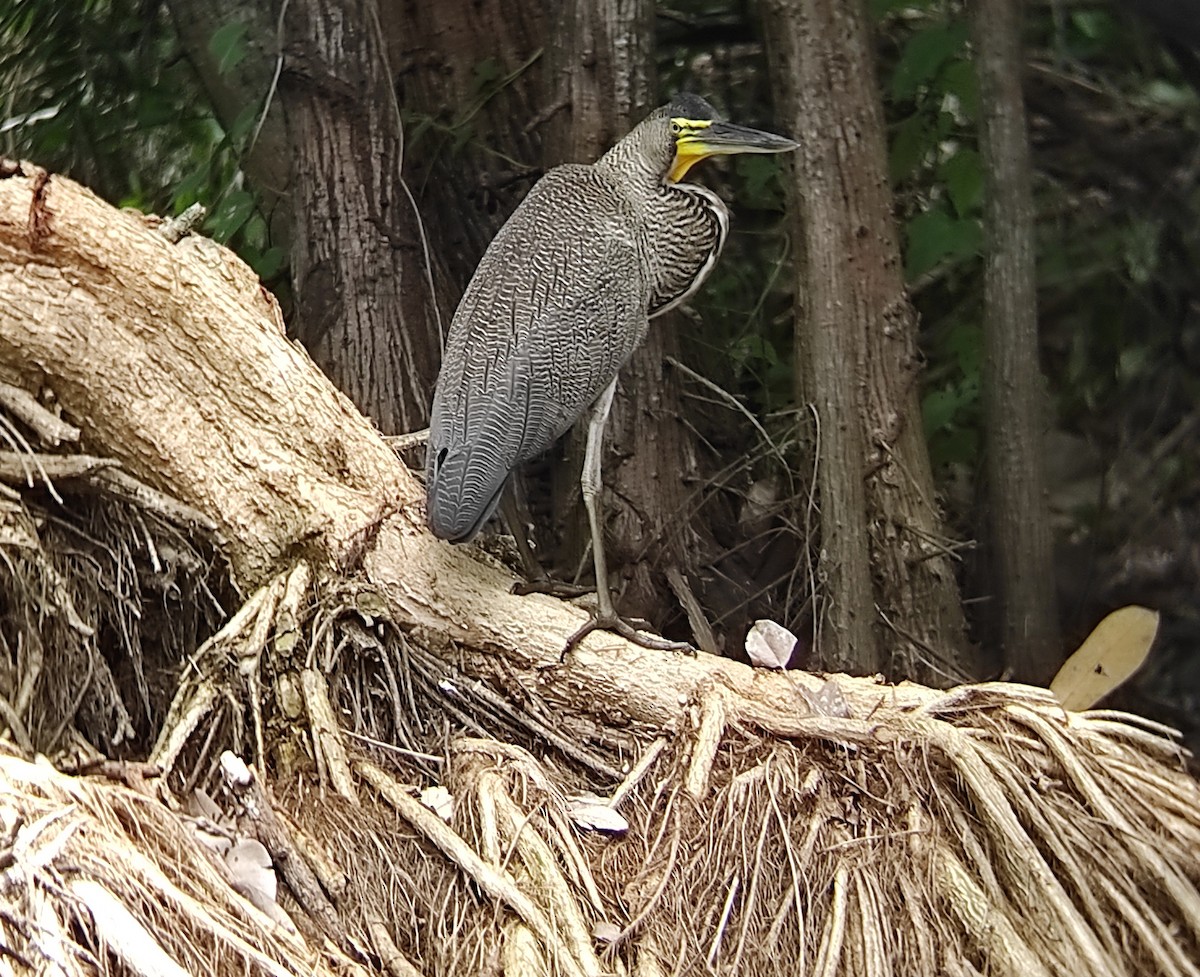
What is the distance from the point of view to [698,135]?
2.36 m

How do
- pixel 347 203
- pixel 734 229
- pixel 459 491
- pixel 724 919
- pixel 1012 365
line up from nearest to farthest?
pixel 724 919 → pixel 459 491 → pixel 1012 365 → pixel 347 203 → pixel 734 229

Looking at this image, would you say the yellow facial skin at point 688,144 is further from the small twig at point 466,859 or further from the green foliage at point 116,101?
the small twig at point 466,859

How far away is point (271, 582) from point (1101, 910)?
1.25 m

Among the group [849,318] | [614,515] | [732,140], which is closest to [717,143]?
[732,140]

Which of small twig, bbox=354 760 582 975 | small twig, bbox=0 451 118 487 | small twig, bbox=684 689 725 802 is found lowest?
small twig, bbox=354 760 582 975

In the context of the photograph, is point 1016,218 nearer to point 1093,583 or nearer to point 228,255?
point 1093,583

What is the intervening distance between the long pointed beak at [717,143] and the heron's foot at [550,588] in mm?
793

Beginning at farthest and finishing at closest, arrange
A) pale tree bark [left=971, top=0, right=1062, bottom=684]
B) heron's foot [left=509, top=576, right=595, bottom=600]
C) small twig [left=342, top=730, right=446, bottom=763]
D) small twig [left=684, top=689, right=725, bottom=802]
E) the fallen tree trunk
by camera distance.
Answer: pale tree bark [left=971, top=0, right=1062, bottom=684] → heron's foot [left=509, top=576, right=595, bottom=600] → small twig [left=342, top=730, right=446, bottom=763] → small twig [left=684, top=689, right=725, bottom=802] → the fallen tree trunk

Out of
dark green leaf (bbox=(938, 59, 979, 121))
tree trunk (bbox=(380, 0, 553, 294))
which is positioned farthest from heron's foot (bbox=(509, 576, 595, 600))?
dark green leaf (bbox=(938, 59, 979, 121))

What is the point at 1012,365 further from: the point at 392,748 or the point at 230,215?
the point at 230,215

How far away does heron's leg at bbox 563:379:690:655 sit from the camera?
1979 millimetres

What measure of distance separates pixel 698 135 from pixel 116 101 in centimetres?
133

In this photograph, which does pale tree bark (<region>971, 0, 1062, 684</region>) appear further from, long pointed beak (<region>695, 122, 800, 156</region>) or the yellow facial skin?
the yellow facial skin

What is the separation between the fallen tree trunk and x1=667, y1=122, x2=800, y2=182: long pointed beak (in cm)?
80
